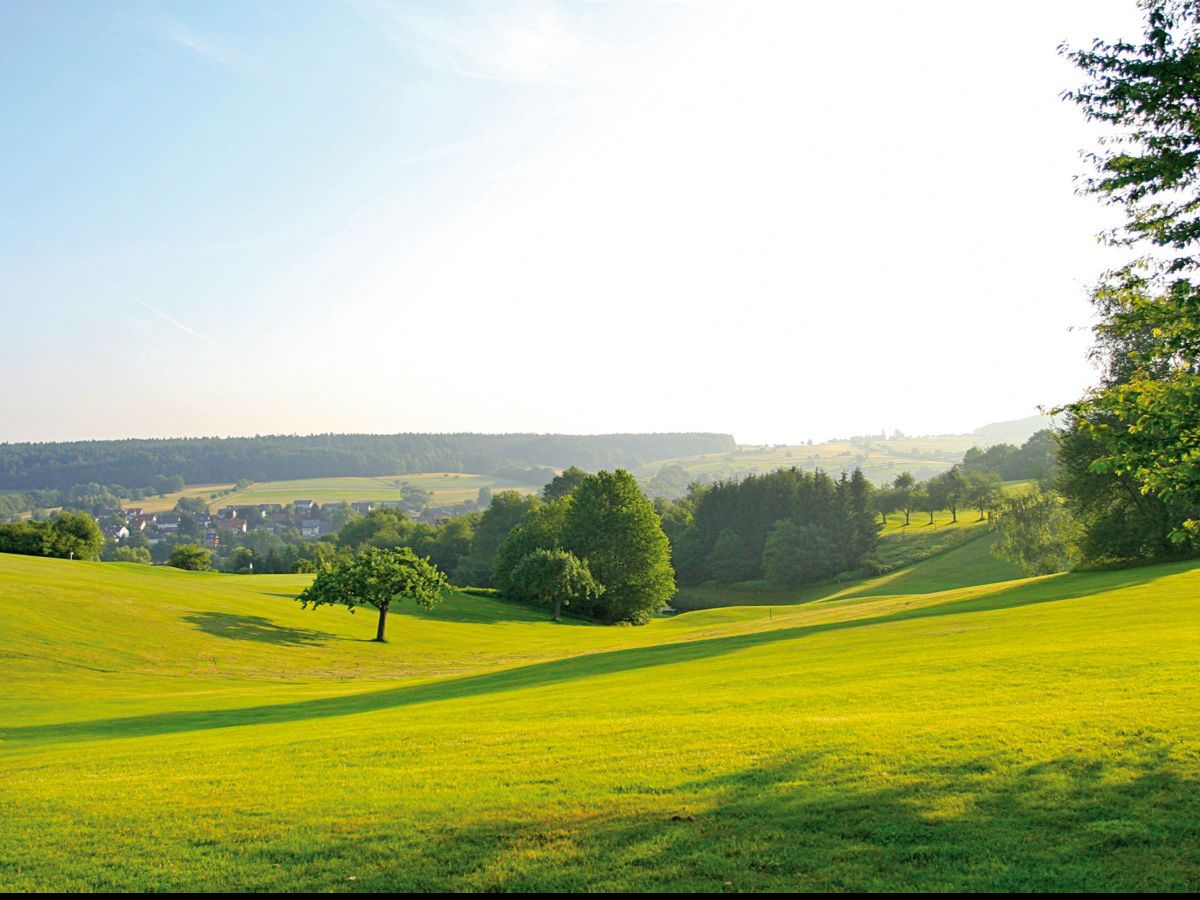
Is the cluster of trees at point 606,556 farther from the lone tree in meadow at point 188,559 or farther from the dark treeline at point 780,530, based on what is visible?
the lone tree in meadow at point 188,559

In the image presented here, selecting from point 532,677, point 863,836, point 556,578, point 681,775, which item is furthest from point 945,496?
point 863,836

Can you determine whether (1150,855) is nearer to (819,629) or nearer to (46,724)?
(46,724)

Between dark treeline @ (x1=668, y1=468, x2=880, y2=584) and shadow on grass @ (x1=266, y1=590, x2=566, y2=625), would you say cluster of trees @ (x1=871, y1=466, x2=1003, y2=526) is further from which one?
shadow on grass @ (x1=266, y1=590, x2=566, y2=625)

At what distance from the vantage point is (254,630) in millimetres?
52625

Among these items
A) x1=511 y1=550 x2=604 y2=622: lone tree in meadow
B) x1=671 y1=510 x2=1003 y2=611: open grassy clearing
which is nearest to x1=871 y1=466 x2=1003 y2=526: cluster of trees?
x1=671 y1=510 x2=1003 y2=611: open grassy clearing

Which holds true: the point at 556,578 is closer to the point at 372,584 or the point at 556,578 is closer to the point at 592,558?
the point at 592,558

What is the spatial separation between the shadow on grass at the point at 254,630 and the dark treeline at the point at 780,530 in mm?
74250

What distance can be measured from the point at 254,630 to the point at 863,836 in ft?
168

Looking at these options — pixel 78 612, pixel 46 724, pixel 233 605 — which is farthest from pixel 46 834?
pixel 233 605

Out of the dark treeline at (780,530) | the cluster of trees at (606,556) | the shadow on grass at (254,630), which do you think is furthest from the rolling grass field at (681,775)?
the dark treeline at (780,530)

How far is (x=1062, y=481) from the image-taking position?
5806 centimetres

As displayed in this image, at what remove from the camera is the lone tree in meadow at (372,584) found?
58156mm

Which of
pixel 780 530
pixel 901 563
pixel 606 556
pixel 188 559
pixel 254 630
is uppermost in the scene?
pixel 780 530

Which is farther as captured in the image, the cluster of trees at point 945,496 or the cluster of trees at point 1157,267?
the cluster of trees at point 945,496
